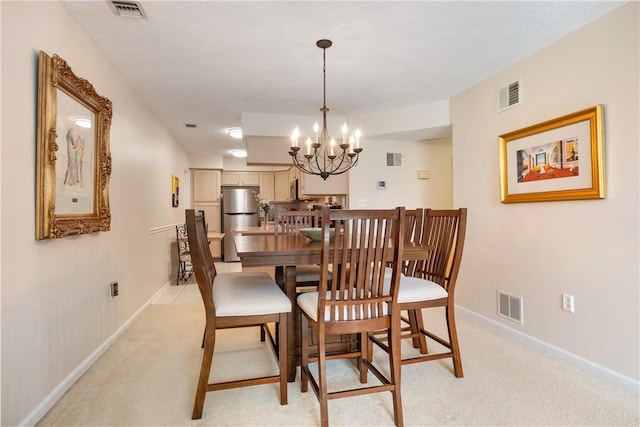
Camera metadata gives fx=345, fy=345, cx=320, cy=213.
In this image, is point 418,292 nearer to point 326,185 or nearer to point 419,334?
point 419,334

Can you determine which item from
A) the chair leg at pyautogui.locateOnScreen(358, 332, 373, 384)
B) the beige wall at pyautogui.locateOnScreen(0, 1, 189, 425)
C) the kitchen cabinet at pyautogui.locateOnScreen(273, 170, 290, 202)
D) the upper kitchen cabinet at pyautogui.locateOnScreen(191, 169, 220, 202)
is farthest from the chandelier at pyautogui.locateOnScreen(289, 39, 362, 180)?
the upper kitchen cabinet at pyautogui.locateOnScreen(191, 169, 220, 202)

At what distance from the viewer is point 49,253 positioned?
1.83 metres

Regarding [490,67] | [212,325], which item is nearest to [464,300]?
[490,67]

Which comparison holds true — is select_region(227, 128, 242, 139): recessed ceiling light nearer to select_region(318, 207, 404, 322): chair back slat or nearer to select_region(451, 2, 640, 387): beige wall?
select_region(451, 2, 640, 387): beige wall

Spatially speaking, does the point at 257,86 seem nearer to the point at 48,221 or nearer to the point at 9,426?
the point at 48,221

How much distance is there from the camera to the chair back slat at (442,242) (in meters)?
2.13

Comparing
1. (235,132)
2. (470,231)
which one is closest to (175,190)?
(235,132)

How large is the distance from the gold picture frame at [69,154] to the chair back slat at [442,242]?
2.10m

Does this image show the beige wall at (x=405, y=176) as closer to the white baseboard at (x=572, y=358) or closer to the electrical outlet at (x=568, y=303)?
the white baseboard at (x=572, y=358)

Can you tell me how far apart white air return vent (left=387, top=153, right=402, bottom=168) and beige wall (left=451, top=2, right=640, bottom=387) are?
129 cm

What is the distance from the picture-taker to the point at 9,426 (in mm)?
1482

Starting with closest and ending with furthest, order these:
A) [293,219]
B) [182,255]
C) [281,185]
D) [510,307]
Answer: [510,307], [293,219], [182,255], [281,185]

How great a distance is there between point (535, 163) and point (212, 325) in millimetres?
2532

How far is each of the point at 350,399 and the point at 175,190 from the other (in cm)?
447
